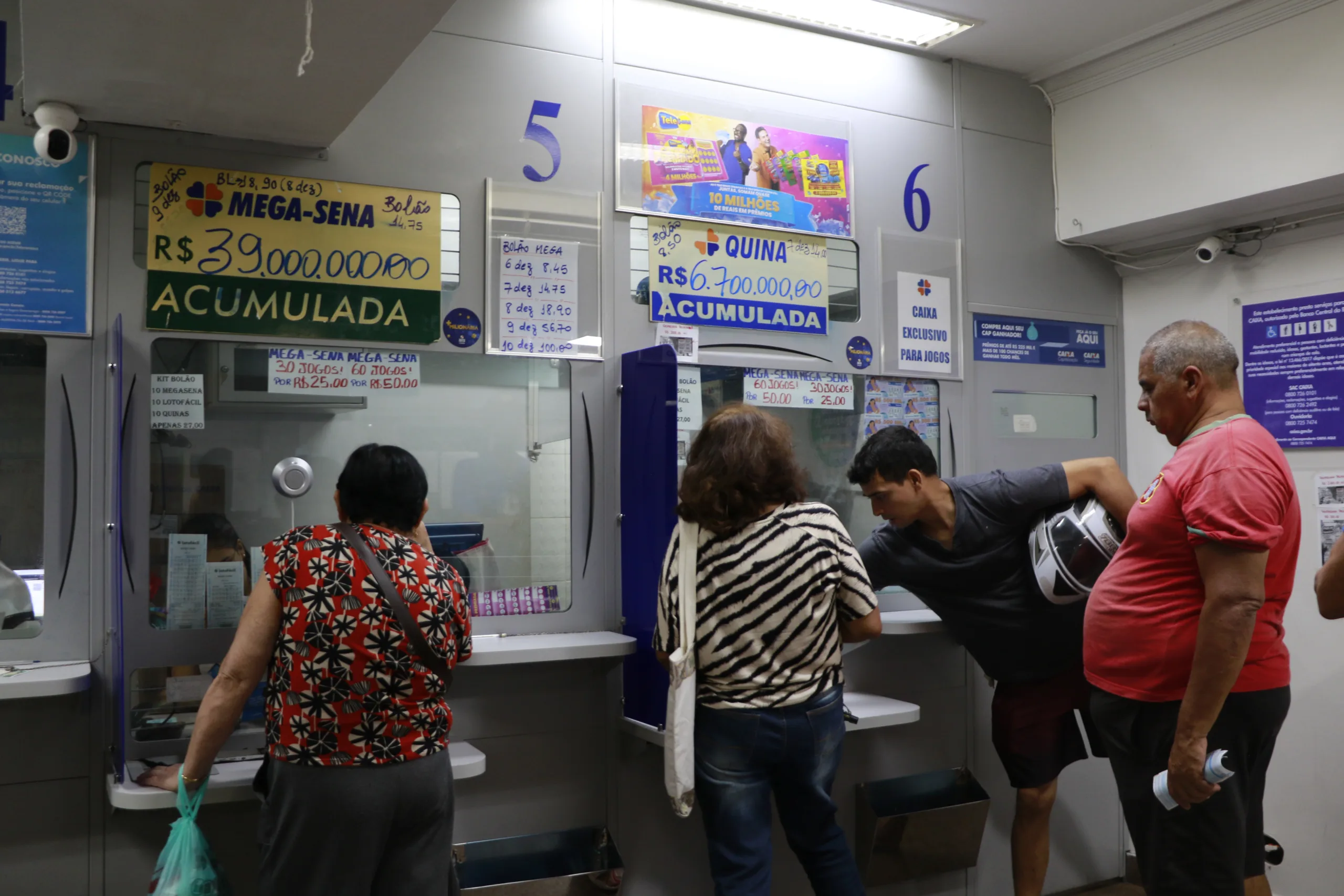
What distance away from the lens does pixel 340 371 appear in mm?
2848

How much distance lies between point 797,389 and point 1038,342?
1.15 metres

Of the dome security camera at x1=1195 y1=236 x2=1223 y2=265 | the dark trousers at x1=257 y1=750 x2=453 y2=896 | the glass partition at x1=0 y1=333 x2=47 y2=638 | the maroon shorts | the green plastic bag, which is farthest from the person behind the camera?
the dome security camera at x1=1195 y1=236 x2=1223 y2=265

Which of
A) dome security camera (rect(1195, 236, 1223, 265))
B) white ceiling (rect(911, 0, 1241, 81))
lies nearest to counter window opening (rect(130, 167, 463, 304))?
white ceiling (rect(911, 0, 1241, 81))

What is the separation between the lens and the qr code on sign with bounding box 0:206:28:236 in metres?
2.52

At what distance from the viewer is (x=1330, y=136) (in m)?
3.30

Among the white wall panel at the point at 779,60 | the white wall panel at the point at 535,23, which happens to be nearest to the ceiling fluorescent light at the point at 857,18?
the white wall panel at the point at 779,60

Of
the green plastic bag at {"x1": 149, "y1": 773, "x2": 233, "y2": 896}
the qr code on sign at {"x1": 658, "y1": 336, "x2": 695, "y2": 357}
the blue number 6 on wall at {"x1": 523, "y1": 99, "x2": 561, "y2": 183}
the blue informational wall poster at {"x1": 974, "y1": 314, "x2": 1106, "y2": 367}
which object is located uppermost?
the blue number 6 on wall at {"x1": 523, "y1": 99, "x2": 561, "y2": 183}

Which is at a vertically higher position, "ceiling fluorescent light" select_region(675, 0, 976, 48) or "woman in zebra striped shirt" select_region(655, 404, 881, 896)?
"ceiling fluorescent light" select_region(675, 0, 976, 48)

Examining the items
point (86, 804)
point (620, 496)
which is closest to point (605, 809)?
point (620, 496)

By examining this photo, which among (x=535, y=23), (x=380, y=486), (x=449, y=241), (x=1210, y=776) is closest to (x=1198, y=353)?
(x=1210, y=776)

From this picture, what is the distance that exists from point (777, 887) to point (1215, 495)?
1978mm

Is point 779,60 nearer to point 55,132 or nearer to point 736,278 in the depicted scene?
point 736,278

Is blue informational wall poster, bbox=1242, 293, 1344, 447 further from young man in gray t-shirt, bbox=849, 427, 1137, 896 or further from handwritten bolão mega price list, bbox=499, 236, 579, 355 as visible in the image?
handwritten bolão mega price list, bbox=499, 236, 579, 355

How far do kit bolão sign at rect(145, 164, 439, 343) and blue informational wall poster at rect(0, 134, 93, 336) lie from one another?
152 millimetres
